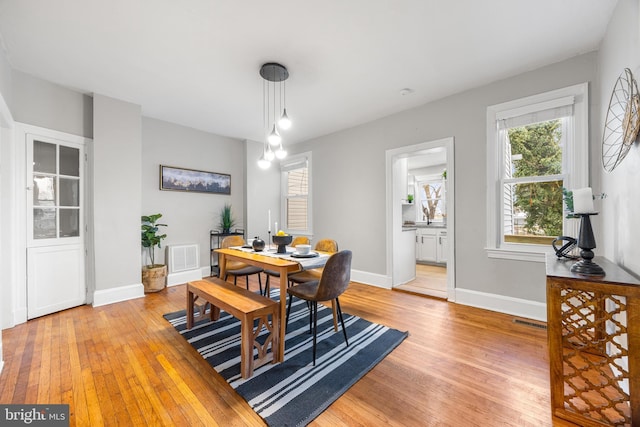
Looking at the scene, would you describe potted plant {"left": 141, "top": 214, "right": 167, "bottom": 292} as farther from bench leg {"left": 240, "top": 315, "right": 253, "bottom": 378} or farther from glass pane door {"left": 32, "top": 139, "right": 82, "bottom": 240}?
bench leg {"left": 240, "top": 315, "right": 253, "bottom": 378}

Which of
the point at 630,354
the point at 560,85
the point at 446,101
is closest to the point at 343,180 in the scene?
the point at 446,101

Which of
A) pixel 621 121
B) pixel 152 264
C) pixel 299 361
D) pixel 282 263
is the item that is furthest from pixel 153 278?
pixel 621 121

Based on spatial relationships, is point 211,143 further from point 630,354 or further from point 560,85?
point 630,354

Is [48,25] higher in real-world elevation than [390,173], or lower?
higher

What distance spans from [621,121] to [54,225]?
5.60m

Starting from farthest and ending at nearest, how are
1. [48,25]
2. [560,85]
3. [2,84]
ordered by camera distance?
[560,85] → [2,84] → [48,25]

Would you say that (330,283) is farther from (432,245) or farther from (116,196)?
(432,245)

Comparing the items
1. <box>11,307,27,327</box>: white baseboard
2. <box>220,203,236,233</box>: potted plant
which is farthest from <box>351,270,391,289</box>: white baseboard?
<box>11,307,27,327</box>: white baseboard

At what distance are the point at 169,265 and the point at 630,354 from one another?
199 inches

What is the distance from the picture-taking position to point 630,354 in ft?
4.38

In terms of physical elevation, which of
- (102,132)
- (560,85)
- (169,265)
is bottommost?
(169,265)

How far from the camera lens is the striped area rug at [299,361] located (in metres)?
1.61

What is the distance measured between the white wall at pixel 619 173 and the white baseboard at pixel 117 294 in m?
4.95

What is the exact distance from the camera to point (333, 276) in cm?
209
